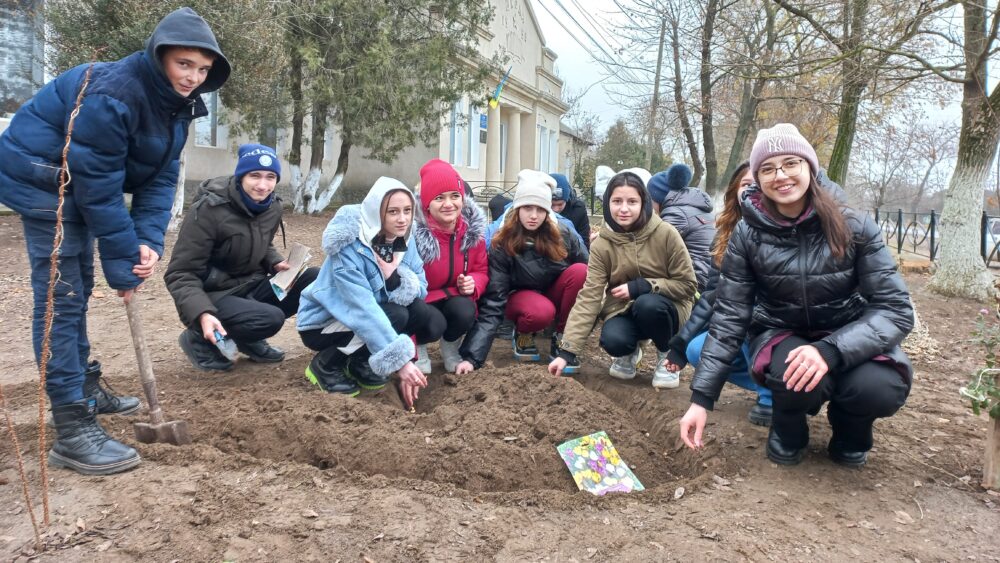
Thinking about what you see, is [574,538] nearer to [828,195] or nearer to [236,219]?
[828,195]

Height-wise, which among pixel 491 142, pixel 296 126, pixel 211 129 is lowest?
pixel 211 129

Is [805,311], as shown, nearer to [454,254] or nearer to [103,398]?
[454,254]

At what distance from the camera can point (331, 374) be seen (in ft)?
12.7

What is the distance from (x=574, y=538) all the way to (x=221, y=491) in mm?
1318

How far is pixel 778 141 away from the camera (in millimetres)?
2668

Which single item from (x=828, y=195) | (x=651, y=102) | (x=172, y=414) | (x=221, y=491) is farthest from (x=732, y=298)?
(x=651, y=102)

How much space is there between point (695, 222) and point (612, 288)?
1005 mm

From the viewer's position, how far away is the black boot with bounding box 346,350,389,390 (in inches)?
154

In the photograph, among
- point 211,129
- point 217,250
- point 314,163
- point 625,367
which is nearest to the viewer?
point 217,250

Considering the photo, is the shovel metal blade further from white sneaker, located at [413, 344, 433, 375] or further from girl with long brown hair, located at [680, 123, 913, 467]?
girl with long brown hair, located at [680, 123, 913, 467]

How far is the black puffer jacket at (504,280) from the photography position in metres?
4.30

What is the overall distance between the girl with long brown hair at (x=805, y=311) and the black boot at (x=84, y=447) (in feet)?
7.38

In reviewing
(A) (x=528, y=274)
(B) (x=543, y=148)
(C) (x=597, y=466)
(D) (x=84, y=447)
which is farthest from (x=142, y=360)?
(B) (x=543, y=148)

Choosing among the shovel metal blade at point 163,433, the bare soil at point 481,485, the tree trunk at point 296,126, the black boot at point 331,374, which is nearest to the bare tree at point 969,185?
the bare soil at point 481,485
